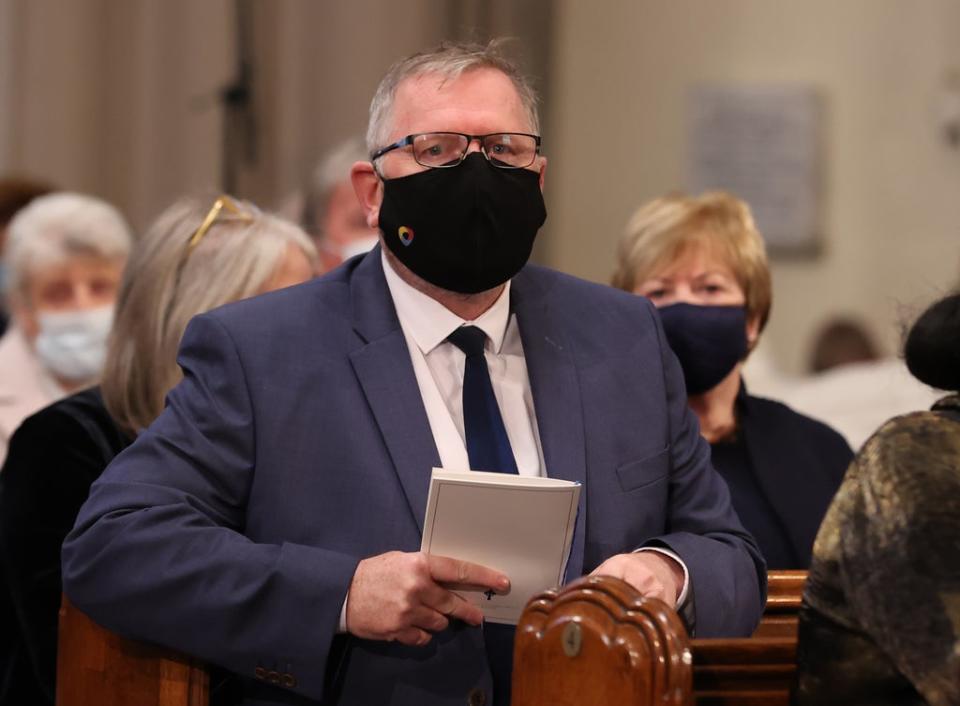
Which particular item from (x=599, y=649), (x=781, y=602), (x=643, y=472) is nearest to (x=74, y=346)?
(x=643, y=472)

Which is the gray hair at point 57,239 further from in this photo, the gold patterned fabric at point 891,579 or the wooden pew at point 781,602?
the gold patterned fabric at point 891,579

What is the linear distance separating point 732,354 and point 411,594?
1.53 m

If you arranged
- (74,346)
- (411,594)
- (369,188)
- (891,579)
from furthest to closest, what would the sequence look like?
(74,346) → (369,188) → (411,594) → (891,579)

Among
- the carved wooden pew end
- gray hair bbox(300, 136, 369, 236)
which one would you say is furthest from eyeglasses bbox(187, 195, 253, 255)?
gray hair bbox(300, 136, 369, 236)

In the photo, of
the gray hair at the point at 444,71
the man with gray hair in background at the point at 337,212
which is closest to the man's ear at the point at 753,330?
the gray hair at the point at 444,71

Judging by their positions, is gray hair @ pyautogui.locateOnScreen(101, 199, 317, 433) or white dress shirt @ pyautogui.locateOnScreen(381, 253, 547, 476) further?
gray hair @ pyautogui.locateOnScreen(101, 199, 317, 433)

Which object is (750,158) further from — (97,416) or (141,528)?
(141,528)

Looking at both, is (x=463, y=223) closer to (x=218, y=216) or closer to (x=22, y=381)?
(x=218, y=216)

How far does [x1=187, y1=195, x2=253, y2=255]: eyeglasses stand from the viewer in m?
3.58

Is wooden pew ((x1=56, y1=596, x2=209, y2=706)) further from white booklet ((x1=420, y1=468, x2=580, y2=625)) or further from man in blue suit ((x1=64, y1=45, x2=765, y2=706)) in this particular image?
white booklet ((x1=420, y1=468, x2=580, y2=625))

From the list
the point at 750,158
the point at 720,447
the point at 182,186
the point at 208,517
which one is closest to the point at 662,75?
the point at 750,158

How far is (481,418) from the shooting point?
277 centimetres

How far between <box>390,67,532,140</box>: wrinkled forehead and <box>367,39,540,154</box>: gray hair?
1 cm

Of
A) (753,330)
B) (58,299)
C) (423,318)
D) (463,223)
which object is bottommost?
(58,299)
